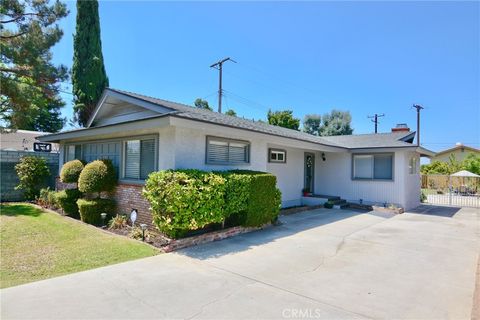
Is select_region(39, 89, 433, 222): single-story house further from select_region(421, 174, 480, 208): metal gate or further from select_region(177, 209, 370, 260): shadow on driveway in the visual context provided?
select_region(421, 174, 480, 208): metal gate

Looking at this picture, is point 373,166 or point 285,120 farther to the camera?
point 285,120

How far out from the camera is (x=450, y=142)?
4453 cm

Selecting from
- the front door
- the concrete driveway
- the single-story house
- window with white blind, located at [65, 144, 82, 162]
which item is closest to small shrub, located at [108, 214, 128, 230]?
the single-story house

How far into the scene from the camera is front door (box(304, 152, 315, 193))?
48.9 ft

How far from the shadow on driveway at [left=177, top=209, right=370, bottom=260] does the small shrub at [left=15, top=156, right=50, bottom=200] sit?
10.6m

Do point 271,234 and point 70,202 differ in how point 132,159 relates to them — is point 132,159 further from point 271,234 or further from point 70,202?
point 271,234

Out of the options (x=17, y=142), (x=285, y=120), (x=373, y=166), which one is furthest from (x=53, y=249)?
(x=285, y=120)

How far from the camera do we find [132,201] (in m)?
8.47

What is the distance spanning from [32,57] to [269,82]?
63.2 feet

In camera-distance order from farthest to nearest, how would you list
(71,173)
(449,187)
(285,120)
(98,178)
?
(285,120), (449,187), (71,173), (98,178)

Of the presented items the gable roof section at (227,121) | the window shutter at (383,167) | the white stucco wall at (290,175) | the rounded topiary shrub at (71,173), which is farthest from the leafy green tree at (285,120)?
the rounded topiary shrub at (71,173)

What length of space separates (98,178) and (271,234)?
5685 mm

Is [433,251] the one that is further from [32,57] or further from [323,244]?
[32,57]

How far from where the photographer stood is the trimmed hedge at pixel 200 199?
6289 millimetres
